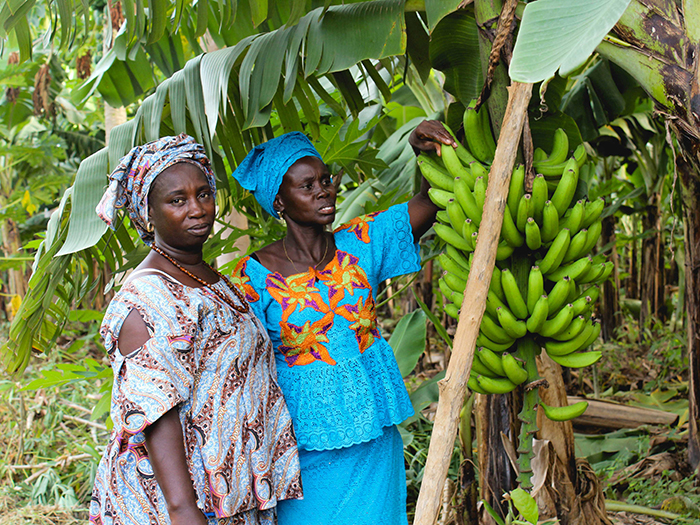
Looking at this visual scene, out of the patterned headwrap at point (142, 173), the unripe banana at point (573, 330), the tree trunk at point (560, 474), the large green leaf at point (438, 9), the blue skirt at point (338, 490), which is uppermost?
the large green leaf at point (438, 9)

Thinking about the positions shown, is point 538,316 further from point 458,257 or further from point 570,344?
point 458,257

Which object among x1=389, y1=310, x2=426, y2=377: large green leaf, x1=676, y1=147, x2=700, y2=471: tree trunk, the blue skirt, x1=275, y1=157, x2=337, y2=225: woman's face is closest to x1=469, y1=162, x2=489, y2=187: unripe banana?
x1=275, y1=157, x2=337, y2=225: woman's face

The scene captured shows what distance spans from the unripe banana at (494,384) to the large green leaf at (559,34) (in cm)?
89

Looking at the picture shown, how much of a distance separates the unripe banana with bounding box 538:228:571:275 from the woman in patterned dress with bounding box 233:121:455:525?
40 centimetres

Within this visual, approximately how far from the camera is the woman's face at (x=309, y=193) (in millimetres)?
1820

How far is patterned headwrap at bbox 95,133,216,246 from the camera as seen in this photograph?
60.3 inches

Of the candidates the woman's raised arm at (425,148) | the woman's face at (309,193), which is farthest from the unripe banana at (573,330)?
the woman's face at (309,193)

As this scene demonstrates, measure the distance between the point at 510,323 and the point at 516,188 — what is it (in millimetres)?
341

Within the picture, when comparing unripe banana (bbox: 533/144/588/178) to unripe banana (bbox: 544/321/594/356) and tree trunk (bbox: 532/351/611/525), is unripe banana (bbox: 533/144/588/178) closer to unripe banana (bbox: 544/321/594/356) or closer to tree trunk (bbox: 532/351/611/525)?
unripe banana (bbox: 544/321/594/356)

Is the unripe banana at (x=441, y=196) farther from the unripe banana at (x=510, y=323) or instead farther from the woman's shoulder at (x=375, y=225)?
the unripe banana at (x=510, y=323)

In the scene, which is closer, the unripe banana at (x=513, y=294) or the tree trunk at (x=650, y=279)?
the unripe banana at (x=513, y=294)

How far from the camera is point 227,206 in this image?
281 centimetres

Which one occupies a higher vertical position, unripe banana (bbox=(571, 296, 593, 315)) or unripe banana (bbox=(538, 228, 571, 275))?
unripe banana (bbox=(538, 228, 571, 275))

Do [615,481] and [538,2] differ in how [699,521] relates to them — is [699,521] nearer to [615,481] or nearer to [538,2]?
[615,481]
